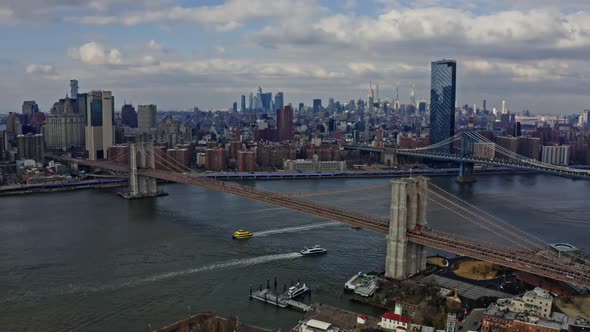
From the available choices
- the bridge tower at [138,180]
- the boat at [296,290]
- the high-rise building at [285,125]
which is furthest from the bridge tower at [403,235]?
the high-rise building at [285,125]

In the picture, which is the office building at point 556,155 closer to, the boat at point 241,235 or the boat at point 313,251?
the boat at point 241,235

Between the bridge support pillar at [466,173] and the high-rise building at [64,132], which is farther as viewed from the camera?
the high-rise building at [64,132]

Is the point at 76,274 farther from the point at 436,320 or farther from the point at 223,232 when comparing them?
the point at 436,320

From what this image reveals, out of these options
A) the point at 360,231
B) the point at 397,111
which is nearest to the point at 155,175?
the point at 360,231

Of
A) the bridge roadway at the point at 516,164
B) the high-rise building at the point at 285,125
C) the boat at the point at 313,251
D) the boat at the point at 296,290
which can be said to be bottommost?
the boat at the point at 296,290

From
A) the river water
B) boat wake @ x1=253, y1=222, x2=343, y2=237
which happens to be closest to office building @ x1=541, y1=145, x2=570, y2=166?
the river water

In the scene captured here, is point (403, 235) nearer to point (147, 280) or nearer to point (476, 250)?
point (476, 250)
